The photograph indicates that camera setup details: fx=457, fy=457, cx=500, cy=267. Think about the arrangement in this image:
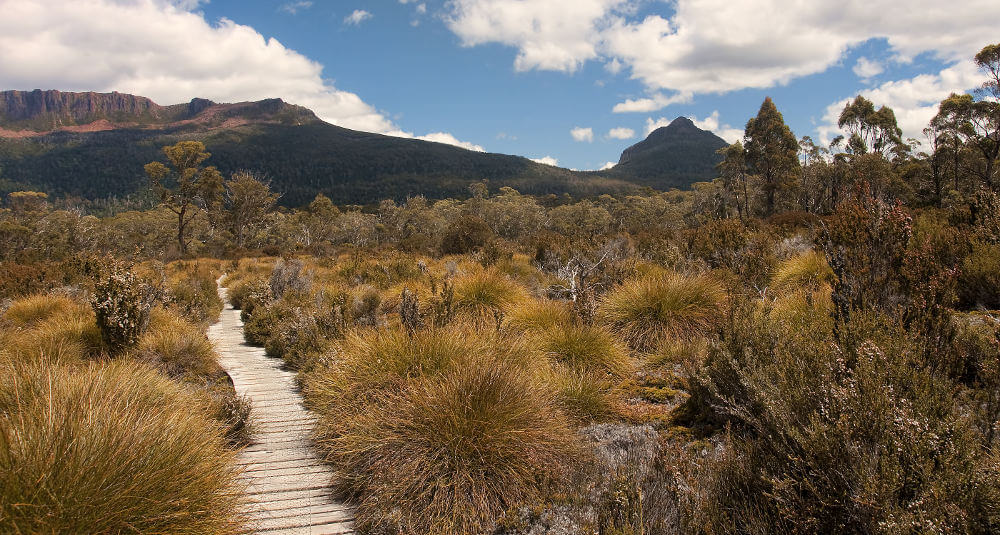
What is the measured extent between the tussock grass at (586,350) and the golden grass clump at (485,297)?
1.91 meters

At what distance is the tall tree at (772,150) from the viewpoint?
124 feet

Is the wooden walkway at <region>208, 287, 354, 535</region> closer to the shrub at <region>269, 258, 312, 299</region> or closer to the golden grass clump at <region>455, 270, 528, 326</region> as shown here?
the golden grass clump at <region>455, 270, 528, 326</region>

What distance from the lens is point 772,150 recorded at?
3762 centimetres

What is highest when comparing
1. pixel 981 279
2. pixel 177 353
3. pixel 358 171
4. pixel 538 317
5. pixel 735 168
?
pixel 358 171

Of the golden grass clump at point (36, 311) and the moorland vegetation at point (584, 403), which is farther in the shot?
the golden grass clump at point (36, 311)

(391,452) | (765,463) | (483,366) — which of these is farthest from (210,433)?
(765,463)

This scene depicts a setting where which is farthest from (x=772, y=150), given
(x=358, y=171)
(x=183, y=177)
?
(x=358, y=171)

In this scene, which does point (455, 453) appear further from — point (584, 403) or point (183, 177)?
point (183, 177)

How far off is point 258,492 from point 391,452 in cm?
117

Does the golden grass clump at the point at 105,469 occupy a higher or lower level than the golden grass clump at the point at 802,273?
Result: lower

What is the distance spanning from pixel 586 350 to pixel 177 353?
5.82 metres

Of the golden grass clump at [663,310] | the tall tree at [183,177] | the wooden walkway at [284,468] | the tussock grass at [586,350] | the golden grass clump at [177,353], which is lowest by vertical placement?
the wooden walkway at [284,468]

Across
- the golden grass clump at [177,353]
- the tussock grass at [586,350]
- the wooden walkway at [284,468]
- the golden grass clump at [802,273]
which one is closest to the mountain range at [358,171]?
the golden grass clump at [802,273]

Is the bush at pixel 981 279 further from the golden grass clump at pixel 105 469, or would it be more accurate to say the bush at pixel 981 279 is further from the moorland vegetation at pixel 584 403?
the golden grass clump at pixel 105 469
